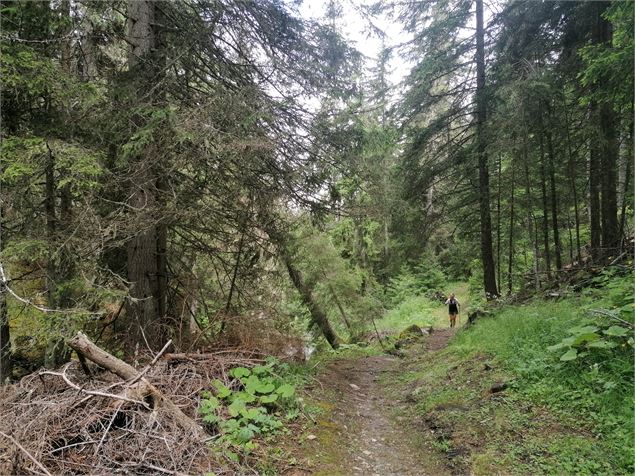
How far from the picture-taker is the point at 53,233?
5.20 m

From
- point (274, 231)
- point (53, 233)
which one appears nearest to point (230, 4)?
point (274, 231)

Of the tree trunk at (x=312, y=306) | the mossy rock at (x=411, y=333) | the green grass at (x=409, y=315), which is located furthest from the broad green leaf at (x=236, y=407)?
the green grass at (x=409, y=315)

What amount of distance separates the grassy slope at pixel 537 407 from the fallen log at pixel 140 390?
2.82 metres

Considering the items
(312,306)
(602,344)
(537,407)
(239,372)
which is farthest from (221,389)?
(312,306)

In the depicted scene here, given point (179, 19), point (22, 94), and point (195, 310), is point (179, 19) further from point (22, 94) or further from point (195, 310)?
point (195, 310)

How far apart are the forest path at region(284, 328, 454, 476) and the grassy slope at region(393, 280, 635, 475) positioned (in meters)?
0.28

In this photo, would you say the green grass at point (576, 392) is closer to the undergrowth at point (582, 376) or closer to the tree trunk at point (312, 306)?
the undergrowth at point (582, 376)

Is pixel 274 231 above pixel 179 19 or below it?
below

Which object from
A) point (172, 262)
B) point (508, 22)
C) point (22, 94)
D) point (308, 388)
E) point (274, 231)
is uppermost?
point (508, 22)

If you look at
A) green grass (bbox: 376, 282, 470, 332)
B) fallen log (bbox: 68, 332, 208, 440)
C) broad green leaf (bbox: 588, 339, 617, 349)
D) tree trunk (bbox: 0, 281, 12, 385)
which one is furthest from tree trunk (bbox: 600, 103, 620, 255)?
green grass (bbox: 376, 282, 470, 332)

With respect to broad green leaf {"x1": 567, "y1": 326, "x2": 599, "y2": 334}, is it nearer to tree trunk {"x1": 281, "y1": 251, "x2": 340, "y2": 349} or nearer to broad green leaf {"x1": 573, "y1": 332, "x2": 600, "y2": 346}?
broad green leaf {"x1": 573, "y1": 332, "x2": 600, "y2": 346}

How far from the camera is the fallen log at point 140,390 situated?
3850 mm

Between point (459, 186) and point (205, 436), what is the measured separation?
12.2 metres

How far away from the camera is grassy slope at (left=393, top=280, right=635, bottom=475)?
12.1 feet
